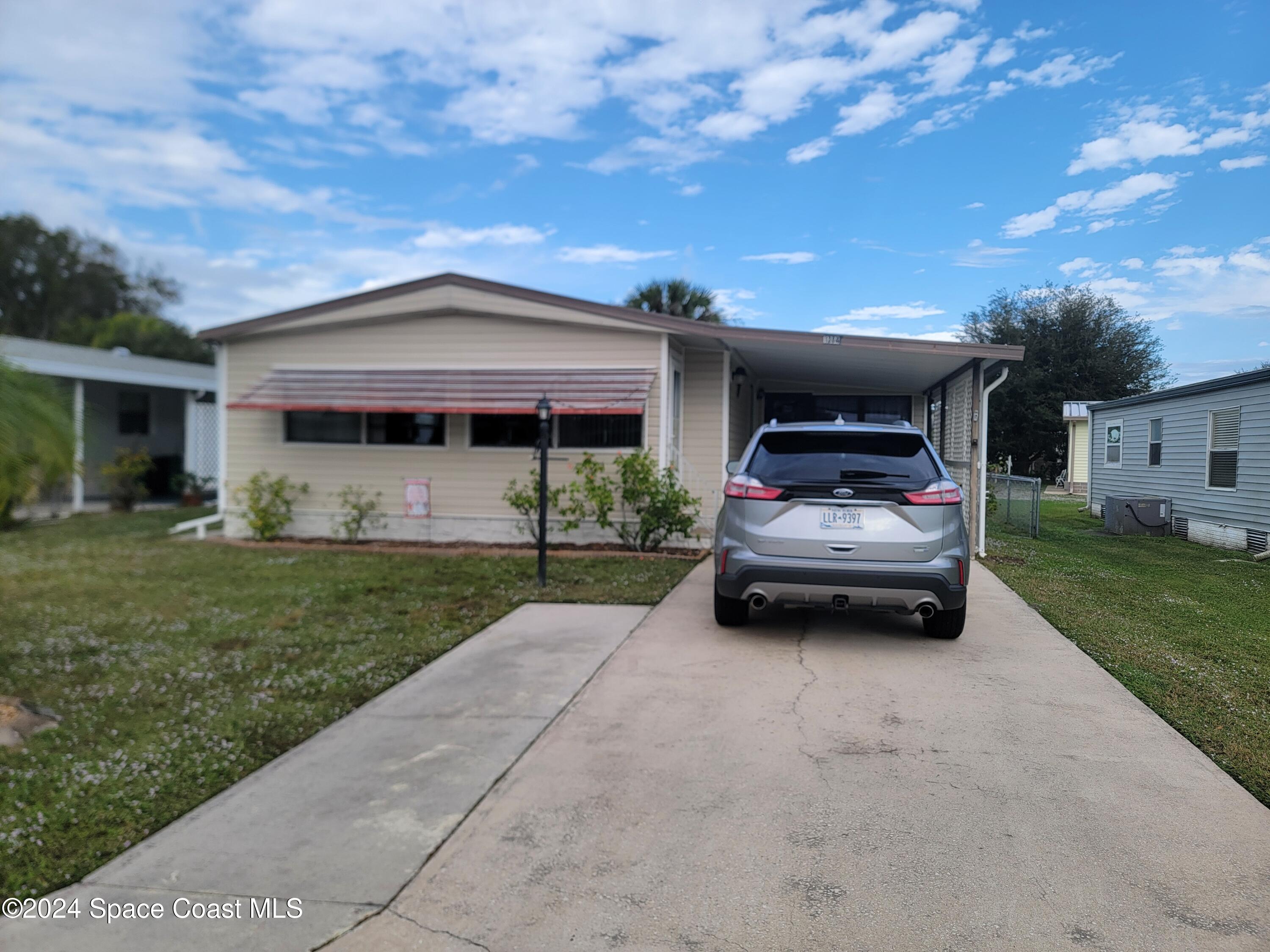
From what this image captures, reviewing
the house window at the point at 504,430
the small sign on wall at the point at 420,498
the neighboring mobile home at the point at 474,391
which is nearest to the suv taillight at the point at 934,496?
the neighboring mobile home at the point at 474,391

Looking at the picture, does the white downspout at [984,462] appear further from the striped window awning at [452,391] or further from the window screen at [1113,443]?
the striped window awning at [452,391]

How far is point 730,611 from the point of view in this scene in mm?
6141

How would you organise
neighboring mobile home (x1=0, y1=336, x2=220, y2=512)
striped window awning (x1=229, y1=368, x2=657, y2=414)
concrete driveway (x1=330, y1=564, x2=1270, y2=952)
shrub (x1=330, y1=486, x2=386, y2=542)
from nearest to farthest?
concrete driveway (x1=330, y1=564, x2=1270, y2=952)
striped window awning (x1=229, y1=368, x2=657, y2=414)
shrub (x1=330, y1=486, x2=386, y2=542)
neighboring mobile home (x1=0, y1=336, x2=220, y2=512)

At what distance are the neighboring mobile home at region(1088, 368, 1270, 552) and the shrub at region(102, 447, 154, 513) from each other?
17787 millimetres

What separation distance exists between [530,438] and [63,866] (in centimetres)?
848

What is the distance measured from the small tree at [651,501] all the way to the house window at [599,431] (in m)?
0.34

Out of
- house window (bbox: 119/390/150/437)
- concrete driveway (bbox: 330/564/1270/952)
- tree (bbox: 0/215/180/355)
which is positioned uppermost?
tree (bbox: 0/215/180/355)

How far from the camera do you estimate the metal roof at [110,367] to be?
52.9 ft

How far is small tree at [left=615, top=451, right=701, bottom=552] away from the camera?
10508mm

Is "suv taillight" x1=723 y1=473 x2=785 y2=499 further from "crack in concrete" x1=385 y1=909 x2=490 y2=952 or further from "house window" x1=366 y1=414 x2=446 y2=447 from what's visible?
"house window" x1=366 y1=414 x2=446 y2=447

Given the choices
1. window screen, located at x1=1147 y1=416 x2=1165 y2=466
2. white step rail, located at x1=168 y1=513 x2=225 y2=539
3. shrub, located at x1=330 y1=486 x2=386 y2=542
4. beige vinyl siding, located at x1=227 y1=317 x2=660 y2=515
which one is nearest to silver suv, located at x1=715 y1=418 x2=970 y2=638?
window screen, located at x1=1147 y1=416 x2=1165 y2=466

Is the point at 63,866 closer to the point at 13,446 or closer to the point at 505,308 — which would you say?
the point at 13,446

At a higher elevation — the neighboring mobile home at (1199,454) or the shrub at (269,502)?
the neighboring mobile home at (1199,454)

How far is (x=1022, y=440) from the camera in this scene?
15.8 feet
